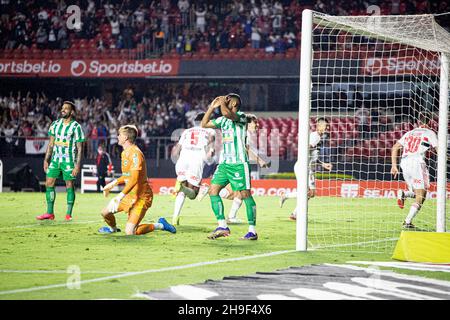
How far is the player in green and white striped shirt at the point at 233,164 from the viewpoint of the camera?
12.0 metres

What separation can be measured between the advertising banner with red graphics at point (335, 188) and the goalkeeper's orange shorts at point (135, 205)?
1319 cm

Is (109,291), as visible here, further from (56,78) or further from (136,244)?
(56,78)

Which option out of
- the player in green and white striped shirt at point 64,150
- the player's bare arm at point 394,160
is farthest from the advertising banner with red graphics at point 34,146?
the player's bare arm at point 394,160

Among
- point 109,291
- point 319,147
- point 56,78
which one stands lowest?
point 109,291

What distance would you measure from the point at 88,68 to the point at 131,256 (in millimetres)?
25371

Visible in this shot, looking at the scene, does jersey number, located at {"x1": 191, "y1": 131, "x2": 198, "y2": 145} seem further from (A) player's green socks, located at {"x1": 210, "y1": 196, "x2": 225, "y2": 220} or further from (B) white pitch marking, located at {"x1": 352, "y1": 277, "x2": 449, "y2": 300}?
(B) white pitch marking, located at {"x1": 352, "y1": 277, "x2": 449, "y2": 300}

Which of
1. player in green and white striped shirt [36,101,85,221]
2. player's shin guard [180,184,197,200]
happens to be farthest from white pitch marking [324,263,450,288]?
player in green and white striped shirt [36,101,85,221]

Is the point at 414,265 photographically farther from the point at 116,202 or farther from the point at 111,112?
the point at 111,112

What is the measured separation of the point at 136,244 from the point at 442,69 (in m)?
5.45

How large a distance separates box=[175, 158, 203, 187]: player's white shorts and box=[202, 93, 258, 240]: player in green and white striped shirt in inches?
99.4

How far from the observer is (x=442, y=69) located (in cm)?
1262

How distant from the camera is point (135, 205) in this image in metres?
12.2

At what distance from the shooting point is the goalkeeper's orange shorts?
12094mm

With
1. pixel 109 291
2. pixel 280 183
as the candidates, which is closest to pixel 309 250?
pixel 109 291
